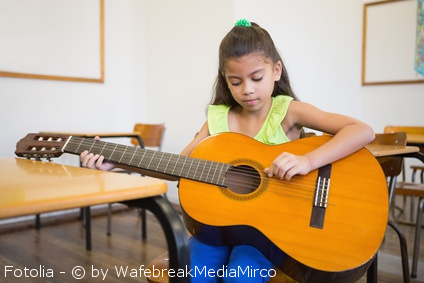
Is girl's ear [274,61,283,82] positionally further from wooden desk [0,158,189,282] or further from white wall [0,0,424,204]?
white wall [0,0,424,204]

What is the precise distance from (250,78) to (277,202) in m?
0.47

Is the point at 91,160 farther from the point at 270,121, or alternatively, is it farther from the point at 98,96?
the point at 98,96

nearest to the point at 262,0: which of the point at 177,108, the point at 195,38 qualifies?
the point at 195,38

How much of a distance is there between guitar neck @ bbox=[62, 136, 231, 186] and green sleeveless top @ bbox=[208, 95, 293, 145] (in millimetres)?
304

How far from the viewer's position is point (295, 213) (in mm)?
1108

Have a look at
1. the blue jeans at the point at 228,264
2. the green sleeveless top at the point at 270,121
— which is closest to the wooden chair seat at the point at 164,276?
the blue jeans at the point at 228,264

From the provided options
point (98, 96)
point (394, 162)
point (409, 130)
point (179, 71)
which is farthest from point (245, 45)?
point (98, 96)

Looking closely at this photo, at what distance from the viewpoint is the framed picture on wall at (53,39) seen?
3219 mm

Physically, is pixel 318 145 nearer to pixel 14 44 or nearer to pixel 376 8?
pixel 14 44

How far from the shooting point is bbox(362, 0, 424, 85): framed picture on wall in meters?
4.52

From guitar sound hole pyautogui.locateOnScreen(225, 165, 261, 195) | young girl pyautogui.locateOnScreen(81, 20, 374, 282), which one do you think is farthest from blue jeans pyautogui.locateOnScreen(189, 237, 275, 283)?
guitar sound hole pyautogui.locateOnScreen(225, 165, 261, 195)

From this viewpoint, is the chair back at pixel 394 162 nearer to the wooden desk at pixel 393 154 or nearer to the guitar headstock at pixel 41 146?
the wooden desk at pixel 393 154

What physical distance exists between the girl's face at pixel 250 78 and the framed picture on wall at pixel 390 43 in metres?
3.84

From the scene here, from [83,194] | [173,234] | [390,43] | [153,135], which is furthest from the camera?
[390,43]
